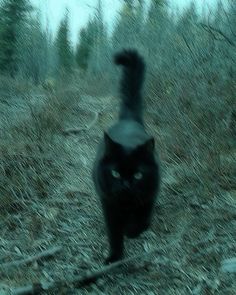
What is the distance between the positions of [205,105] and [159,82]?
230cm

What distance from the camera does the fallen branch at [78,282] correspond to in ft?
10.6

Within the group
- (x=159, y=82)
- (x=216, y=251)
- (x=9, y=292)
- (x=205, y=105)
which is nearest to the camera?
(x=9, y=292)

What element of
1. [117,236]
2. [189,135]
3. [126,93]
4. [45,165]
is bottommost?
[45,165]

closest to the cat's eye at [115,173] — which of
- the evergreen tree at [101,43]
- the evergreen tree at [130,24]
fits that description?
the evergreen tree at [130,24]

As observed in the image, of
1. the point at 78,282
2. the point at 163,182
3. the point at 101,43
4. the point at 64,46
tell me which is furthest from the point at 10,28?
the point at 78,282

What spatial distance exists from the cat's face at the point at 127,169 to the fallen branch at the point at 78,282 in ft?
1.96

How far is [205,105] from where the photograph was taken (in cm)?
623

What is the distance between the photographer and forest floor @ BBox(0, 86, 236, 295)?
350 centimetres

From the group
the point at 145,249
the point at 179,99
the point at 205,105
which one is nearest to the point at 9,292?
the point at 145,249

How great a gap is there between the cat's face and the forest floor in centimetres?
68

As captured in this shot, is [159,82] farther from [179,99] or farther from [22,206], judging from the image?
[22,206]

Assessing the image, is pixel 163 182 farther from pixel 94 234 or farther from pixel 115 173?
pixel 115 173

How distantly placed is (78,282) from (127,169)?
3.00 ft

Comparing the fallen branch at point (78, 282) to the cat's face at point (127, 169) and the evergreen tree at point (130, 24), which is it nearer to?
the cat's face at point (127, 169)
